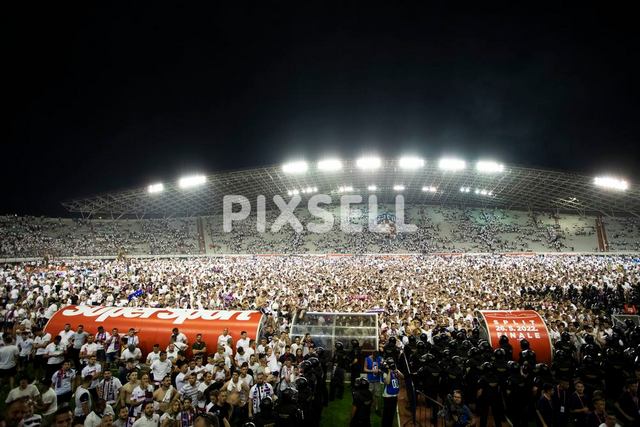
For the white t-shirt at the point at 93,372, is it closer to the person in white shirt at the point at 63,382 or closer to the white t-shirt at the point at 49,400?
the person in white shirt at the point at 63,382

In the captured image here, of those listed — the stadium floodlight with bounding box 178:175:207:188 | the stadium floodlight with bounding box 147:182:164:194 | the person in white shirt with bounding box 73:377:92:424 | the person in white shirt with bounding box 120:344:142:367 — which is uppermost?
the stadium floodlight with bounding box 178:175:207:188

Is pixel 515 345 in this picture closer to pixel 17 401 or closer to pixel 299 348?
pixel 299 348

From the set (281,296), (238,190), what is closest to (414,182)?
(238,190)

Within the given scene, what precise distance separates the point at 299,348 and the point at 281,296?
8.74 meters

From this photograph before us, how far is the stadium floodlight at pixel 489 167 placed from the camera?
37.4 meters

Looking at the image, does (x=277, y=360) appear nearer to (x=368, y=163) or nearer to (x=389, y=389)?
(x=389, y=389)

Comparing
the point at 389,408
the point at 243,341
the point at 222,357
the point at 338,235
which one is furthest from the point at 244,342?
the point at 338,235

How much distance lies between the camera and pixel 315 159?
1511 inches

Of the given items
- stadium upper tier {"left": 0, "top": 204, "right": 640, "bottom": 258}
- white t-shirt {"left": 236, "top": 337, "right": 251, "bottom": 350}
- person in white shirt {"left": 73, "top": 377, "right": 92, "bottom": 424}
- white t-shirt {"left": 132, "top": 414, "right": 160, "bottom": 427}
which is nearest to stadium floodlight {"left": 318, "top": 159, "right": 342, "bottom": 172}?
stadium upper tier {"left": 0, "top": 204, "right": 640, "bottom": 258}

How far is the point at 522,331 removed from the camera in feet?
34.7

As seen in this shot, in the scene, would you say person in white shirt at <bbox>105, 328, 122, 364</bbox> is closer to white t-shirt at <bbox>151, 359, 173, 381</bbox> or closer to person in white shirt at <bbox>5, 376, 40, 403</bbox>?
white t-shirt at <bbox>151, 359, 173, 381</bbox>

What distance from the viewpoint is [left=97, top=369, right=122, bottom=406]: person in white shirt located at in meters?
6.62

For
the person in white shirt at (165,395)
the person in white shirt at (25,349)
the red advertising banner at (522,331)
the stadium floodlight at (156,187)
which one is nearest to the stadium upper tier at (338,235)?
the stadium floodlight at (156,187)

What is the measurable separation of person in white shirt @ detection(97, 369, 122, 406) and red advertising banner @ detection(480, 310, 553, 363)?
9969mm
